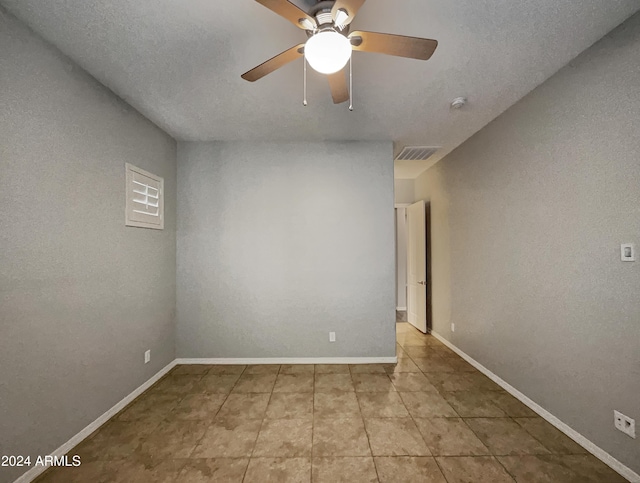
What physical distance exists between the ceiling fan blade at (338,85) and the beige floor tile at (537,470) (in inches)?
102

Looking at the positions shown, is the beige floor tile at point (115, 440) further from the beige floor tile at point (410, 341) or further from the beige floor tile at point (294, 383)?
the beige floor tile at point (410, 341)

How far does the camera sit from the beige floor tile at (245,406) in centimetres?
238

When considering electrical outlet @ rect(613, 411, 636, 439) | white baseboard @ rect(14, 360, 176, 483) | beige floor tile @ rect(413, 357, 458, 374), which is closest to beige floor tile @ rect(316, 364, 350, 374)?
beige floor tile @ rect(413, 357, 458, 374)

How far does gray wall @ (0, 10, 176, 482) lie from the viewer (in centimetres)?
162

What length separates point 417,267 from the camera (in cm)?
478

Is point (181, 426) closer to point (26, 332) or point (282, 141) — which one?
point (26, 332)

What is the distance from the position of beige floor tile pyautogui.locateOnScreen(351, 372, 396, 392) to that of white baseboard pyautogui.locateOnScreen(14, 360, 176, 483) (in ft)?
6.85

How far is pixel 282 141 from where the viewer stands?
3482mm

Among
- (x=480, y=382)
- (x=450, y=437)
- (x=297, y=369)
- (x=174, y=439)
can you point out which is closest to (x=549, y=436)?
(x=450, y=437)

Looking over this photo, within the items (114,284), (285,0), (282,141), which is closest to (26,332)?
(114,284)

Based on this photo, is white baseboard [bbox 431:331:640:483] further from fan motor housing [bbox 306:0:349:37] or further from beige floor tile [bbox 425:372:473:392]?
fan motor housing [bbox 306:0:349:37]

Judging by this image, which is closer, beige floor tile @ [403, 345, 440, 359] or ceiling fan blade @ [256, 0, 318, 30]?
ceiling fan blade @ [256, 0, 318, 30]

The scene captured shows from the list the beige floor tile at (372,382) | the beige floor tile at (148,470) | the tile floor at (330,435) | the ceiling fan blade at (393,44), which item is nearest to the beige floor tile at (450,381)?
the tile floor at (330,435)

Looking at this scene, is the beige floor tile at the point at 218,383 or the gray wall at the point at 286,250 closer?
the beige floor tile at the point at 218,383
